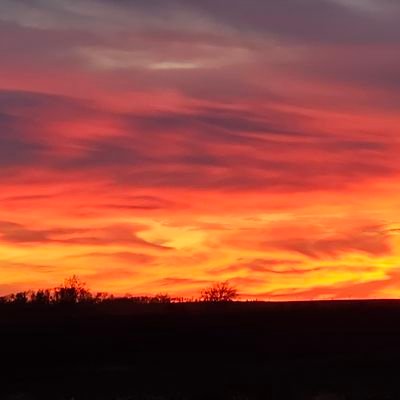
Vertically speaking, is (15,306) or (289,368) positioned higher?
(15,306)

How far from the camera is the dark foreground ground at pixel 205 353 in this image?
30.6m

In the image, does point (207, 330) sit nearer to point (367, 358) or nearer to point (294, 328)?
point (294, 328)

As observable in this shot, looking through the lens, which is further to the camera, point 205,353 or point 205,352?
point 205,352

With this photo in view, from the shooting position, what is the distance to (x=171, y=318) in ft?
147

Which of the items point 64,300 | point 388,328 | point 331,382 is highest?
point 64,300

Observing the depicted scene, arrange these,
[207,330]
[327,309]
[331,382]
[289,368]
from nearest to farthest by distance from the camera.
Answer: [331,382] < [289,368] < [207,330] < [327,309]

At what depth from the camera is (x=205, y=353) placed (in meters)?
36.4

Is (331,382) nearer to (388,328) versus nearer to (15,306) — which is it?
(388,328)

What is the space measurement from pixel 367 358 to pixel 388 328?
6.88m

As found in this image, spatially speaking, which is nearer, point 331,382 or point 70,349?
point 331,382

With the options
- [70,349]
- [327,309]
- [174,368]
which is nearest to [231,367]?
[174,368]

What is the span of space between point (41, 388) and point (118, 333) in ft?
32.0

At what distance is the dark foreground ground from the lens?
30.6 meters

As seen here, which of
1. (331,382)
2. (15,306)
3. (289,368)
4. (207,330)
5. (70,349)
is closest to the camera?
(331,382)
